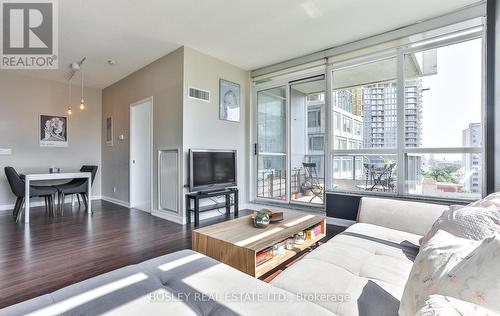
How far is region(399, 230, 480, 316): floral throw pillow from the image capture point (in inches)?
31.0

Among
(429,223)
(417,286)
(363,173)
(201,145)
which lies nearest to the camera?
(417,286)

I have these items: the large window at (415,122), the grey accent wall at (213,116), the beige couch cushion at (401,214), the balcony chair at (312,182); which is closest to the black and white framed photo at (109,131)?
the grey accent wall at (213,116)

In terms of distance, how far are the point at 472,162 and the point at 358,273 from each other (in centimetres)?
265

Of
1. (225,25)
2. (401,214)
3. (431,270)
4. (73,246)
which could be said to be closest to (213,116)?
Answer: (225,25)

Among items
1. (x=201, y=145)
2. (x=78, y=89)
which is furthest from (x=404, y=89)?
(x=78, y=89)

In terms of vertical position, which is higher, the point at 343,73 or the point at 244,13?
the point at 244,13

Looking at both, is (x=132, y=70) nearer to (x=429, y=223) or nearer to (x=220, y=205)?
→ (x=220, y=205)

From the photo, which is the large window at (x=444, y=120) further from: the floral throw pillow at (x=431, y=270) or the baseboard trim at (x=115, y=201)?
the baseboard trim at (x=115, y=201)

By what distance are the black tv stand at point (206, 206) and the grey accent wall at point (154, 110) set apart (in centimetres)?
30

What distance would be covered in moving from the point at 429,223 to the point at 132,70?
5.20 m

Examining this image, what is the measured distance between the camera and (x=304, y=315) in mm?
928

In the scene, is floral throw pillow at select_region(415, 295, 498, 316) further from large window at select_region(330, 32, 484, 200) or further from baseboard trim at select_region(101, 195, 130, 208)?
baseboard trim at select_region(101, 195, 130, 208)

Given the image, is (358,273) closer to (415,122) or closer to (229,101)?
(415,122)

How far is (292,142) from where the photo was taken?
452 cm
